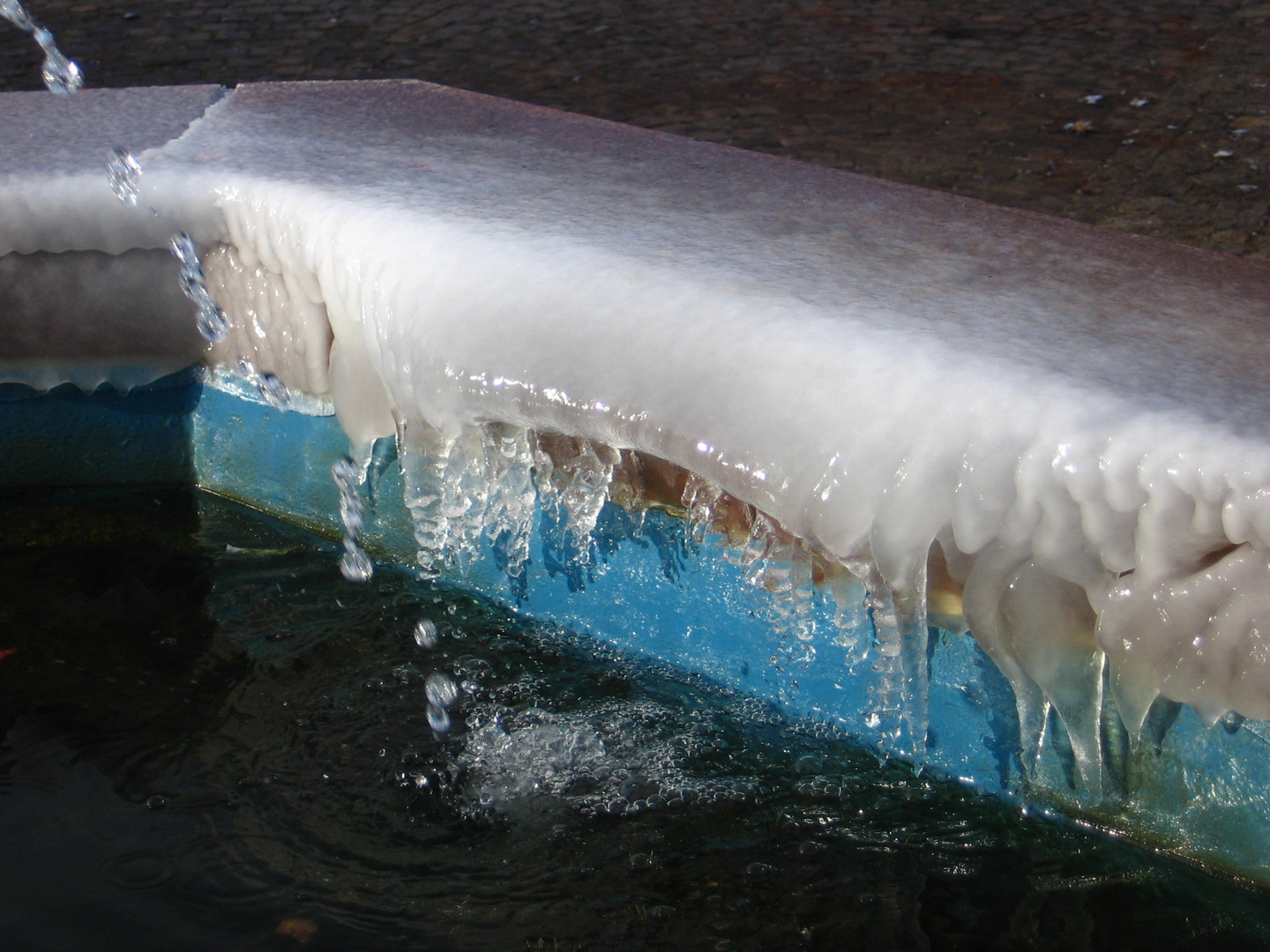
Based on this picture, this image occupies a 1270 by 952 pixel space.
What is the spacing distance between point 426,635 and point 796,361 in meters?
0.97

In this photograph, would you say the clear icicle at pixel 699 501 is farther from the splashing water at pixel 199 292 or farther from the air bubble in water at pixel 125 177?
the air bubble in water at pixel 125 177

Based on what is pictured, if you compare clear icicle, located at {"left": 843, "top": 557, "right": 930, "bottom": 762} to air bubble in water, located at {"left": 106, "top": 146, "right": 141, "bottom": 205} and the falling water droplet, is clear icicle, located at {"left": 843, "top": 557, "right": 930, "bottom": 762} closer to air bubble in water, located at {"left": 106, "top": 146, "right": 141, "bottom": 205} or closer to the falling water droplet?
the falling water droplet

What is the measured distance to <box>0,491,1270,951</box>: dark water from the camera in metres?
1.71

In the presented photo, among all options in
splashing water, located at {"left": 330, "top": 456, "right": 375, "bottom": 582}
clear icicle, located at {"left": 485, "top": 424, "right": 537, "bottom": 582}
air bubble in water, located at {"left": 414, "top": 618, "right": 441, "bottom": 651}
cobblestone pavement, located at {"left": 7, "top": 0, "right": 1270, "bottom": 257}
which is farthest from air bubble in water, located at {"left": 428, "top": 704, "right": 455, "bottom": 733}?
cobblestone pavement, located at {"left": 7, "top": 0, "right": 1270, "bottom": 257}

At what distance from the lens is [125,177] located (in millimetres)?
2299

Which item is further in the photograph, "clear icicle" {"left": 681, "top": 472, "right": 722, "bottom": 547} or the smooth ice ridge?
"clear icicle" {"left": 681, "top": 472, "right": 722, "bottom": 547}

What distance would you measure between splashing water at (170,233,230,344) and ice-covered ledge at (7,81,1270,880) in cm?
3

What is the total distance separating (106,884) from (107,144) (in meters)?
1.43

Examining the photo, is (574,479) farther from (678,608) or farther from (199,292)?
(199,292)

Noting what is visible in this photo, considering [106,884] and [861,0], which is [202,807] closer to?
[106,884]

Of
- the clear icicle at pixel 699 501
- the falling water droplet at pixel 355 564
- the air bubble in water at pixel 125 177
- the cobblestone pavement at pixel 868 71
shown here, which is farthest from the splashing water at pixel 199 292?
the cobblestone pavement at pixel 868 71

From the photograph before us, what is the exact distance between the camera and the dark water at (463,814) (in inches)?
67.3

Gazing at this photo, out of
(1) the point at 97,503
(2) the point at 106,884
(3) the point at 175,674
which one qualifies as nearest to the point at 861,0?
(1) the point at 97,503

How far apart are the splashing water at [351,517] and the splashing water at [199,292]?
0.32 metres
